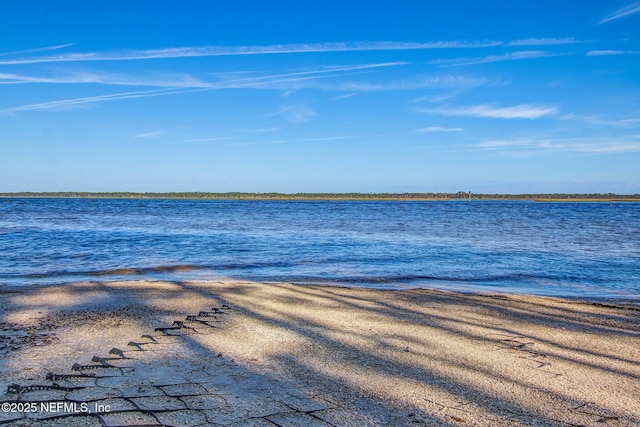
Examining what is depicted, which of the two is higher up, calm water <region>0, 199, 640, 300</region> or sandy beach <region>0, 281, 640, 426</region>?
sandy beach <region>0, 281, 640, 426</region>

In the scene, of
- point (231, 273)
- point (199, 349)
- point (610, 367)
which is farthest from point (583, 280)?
point (199, 349)

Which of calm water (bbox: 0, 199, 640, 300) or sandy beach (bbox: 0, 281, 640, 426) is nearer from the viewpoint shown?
sandy beach (bbox: 0, 281, 640, 426)

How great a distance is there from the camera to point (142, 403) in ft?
11.6

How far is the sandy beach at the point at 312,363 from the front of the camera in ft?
11.6

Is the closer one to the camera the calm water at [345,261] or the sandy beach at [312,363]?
the sandy beach at [312,363]

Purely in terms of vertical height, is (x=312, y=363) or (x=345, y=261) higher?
(x=312, y=363)

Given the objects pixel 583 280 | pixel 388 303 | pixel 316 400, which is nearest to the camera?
pixel 316 400

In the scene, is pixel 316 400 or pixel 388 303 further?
pixel 388 303

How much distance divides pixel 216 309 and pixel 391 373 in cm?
357

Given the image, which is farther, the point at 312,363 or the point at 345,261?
the point at 345,261

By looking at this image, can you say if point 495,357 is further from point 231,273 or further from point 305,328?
point 231,273

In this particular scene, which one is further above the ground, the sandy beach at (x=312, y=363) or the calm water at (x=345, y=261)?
the sandy beach at (x=312, y=363)

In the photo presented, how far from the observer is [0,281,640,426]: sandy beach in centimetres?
354

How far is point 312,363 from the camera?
185 inches
